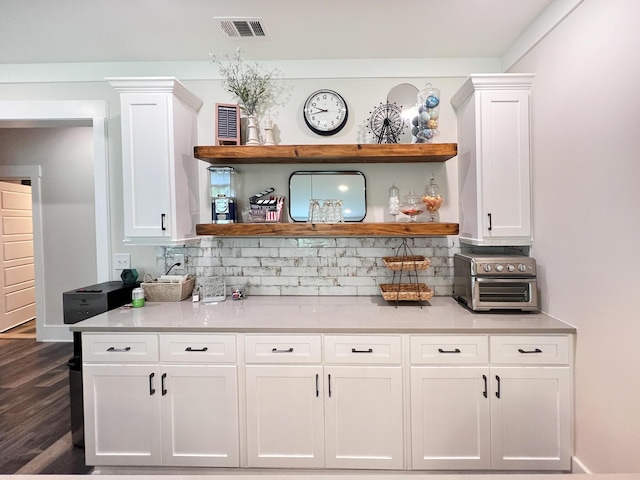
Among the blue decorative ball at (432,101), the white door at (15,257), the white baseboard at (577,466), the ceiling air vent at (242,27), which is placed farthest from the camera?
the white door at (15,257)

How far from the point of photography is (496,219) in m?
2.18

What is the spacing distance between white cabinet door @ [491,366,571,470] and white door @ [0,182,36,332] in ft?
19.8

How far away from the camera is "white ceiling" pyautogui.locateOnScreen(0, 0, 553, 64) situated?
194cm

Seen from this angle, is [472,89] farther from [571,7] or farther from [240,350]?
[240,350]

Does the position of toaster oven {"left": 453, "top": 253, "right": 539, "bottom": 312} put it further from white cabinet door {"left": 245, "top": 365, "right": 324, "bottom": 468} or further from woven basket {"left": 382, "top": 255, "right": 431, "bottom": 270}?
white cabinet door {"left": 245, "top": 365, "right": 324, "bottom": 468}

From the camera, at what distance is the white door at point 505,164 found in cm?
215

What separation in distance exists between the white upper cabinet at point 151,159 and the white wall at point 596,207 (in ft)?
7.63

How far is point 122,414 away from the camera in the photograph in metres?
1.96

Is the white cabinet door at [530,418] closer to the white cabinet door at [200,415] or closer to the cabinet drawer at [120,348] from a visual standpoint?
the white cabinet door at [200,415]

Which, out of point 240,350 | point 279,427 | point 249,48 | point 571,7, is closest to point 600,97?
point 571,7

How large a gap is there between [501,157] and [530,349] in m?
1.16

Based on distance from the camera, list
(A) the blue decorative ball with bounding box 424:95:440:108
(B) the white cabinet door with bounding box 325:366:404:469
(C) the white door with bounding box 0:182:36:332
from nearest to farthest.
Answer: (B) the white cabinet door with bounding box 325:366:404:469
(A) the blue decorative ball with bounding box 424:95:440:108
(C) the white door with bounding box 0:182:36:332

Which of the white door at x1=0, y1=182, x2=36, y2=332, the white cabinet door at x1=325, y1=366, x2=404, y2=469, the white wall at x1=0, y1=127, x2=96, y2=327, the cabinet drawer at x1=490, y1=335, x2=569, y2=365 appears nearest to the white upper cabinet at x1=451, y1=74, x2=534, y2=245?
the cabinet drawer at x1=490, y1=335, x2=569, y2=365

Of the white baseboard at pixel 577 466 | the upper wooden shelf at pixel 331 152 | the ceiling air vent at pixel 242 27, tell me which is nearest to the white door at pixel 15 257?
the upper wooden shelf at pixel 331 152
